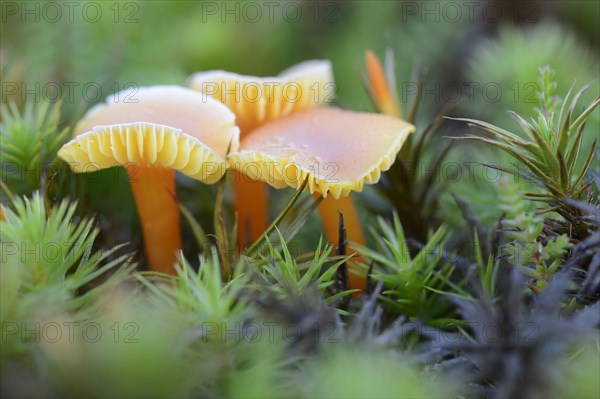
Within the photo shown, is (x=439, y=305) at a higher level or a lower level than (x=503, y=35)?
lower

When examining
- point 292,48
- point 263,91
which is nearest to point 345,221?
point 263,91

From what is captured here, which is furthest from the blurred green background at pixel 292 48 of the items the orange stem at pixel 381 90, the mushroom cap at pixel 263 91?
the mushroom cap at pixel 263 91

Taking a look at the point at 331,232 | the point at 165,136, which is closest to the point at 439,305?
the point at 331,232

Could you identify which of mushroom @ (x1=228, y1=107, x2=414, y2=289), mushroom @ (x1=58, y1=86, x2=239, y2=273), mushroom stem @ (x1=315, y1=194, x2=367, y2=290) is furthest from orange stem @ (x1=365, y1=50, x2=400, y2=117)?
mushroom @ (x1=58, y1=86, x2=239, y2=273)

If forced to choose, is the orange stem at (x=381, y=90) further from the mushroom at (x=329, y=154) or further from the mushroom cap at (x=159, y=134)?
the mushroom cap at (x=159, y=134)

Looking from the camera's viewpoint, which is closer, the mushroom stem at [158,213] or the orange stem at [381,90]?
the mushroom stem at [158,213]

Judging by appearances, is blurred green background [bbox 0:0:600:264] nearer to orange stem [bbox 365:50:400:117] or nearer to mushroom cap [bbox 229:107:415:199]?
orange stem [bbox 365:50:400:117]

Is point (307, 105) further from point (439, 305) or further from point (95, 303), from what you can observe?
point (95, 303)
